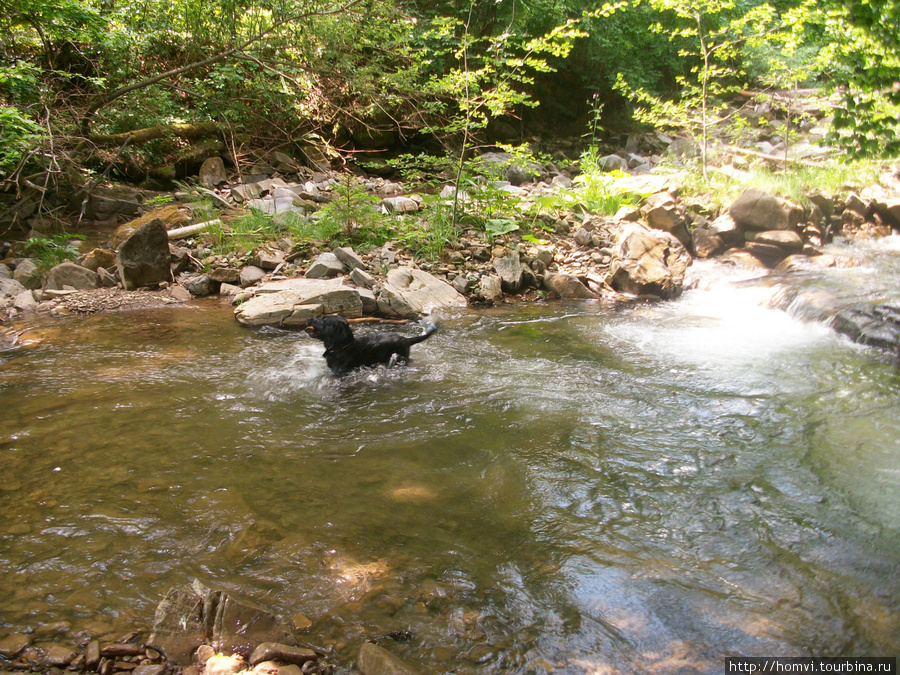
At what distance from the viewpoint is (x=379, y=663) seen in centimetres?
194

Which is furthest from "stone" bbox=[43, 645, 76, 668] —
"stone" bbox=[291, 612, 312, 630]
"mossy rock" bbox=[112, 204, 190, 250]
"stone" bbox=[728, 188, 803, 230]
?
"stone" bbox=[728, 188, 803, 230]

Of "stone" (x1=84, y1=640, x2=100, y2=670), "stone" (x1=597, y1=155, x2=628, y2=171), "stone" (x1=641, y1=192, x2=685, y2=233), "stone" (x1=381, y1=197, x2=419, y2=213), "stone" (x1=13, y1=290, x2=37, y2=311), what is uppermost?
"stone" (x1=597, y1=155, x2=628, y2=171)

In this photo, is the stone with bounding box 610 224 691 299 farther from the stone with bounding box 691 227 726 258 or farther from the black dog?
the black dog

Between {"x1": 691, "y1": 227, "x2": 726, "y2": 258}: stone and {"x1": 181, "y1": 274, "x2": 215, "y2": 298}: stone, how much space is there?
7.35 metres

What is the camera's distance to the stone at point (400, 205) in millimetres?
8870

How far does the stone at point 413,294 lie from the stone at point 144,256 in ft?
9.20

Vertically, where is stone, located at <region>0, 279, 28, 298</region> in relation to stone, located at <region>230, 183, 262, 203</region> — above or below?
below

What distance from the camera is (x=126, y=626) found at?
206 cm

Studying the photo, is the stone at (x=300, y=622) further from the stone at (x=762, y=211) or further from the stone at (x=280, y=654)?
the stone at (x=762, y=211)

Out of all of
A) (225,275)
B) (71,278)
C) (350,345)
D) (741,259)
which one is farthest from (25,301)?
(741,259)

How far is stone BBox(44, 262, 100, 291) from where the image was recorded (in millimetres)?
6464

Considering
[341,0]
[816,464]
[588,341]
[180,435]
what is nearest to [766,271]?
[588,341]

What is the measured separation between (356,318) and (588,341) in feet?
8.45

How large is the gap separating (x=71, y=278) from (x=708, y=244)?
9028 millimetres
